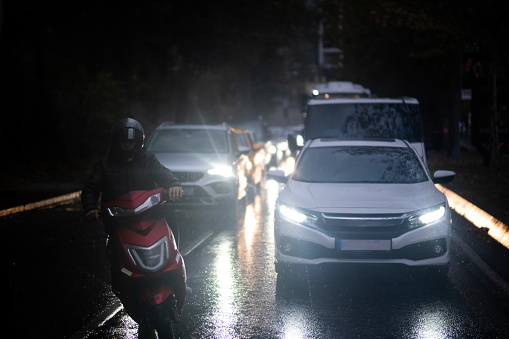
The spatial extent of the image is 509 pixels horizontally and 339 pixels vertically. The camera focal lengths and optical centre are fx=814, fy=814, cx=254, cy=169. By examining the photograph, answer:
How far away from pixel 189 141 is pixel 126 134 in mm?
11127

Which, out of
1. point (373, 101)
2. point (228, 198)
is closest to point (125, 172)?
point (228, 198)

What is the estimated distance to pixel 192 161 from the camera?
15477 millimetres

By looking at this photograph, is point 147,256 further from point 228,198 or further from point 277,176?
point 228,198

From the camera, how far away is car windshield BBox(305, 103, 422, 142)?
51.9ft

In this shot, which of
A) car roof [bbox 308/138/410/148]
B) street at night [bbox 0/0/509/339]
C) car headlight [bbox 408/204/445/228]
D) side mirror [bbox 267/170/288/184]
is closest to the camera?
street at night [bbox 0/0/509/339]

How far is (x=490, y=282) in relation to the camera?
8.67 meters

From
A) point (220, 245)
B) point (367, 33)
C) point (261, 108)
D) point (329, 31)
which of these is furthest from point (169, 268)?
point (261, 108)

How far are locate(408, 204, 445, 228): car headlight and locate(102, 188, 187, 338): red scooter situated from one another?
3525 millimetres

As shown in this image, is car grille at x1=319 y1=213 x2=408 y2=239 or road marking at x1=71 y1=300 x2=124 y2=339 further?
car grille at x1=319 y1=213 x2=408 y2=239

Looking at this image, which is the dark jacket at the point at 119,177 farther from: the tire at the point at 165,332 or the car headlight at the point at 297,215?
the car headlight at the point at 297,215

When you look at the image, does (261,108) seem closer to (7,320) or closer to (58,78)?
(58,78)

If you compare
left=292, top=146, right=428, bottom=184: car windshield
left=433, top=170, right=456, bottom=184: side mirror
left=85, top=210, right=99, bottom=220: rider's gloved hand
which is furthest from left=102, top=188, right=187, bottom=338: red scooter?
left=433, top=170, right=456, bottom=184: side mirror

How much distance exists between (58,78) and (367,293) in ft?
82.7

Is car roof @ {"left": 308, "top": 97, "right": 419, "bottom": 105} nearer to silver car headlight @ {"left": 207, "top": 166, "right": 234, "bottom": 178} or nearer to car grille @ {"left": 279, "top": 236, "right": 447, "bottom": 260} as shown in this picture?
silver car headlight @ {"left": 207, "top": 166, "right": 234, "bottom": 178}
